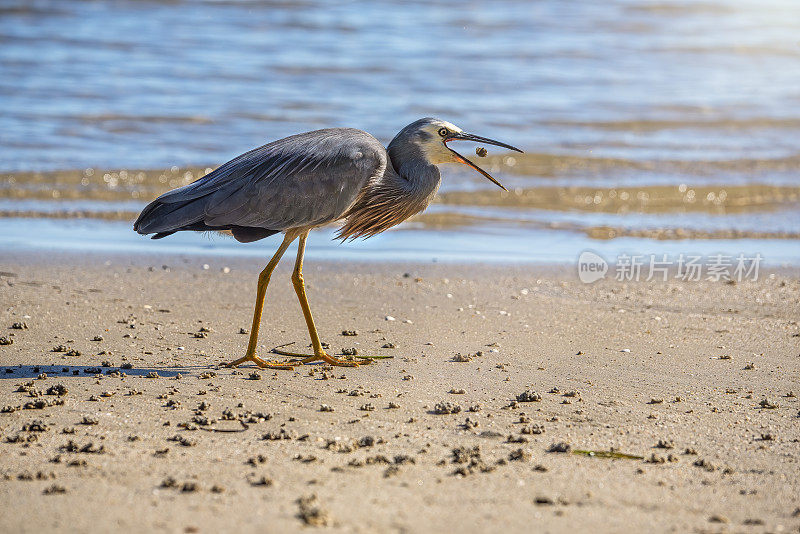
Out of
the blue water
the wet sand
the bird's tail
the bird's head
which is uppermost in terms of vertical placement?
the blue water

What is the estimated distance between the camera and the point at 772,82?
70.8 feet

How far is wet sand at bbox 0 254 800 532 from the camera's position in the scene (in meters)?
3.97

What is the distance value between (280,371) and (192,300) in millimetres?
1774

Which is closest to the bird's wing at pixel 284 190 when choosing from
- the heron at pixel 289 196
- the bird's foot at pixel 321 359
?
the heron at pixel 289 196

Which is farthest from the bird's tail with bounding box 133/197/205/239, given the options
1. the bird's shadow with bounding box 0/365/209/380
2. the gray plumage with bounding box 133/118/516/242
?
the bird's shadow with bounding box 0/365/209/380

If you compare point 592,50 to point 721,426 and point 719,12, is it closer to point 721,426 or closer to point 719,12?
point 719,12

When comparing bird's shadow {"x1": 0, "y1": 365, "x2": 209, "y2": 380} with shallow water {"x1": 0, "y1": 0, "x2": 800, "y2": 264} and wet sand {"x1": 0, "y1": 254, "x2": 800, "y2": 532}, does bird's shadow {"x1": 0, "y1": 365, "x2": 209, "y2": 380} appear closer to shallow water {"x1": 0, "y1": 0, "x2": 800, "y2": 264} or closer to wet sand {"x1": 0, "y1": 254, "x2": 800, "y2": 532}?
wet sand {"x1": 0, "y1": 254, "x2": 800, "y2": 532}

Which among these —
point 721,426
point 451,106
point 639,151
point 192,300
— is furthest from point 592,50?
point 721,426

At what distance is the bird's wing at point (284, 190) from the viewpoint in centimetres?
612

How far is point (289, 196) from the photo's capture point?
6.18 metres

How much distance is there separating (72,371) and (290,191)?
166 centimetres

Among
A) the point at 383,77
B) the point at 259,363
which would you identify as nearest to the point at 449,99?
the point at 383,77

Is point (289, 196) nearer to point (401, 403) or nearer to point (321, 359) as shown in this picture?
point (321, 359)

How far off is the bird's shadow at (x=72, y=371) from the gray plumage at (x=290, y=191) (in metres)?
0.85
